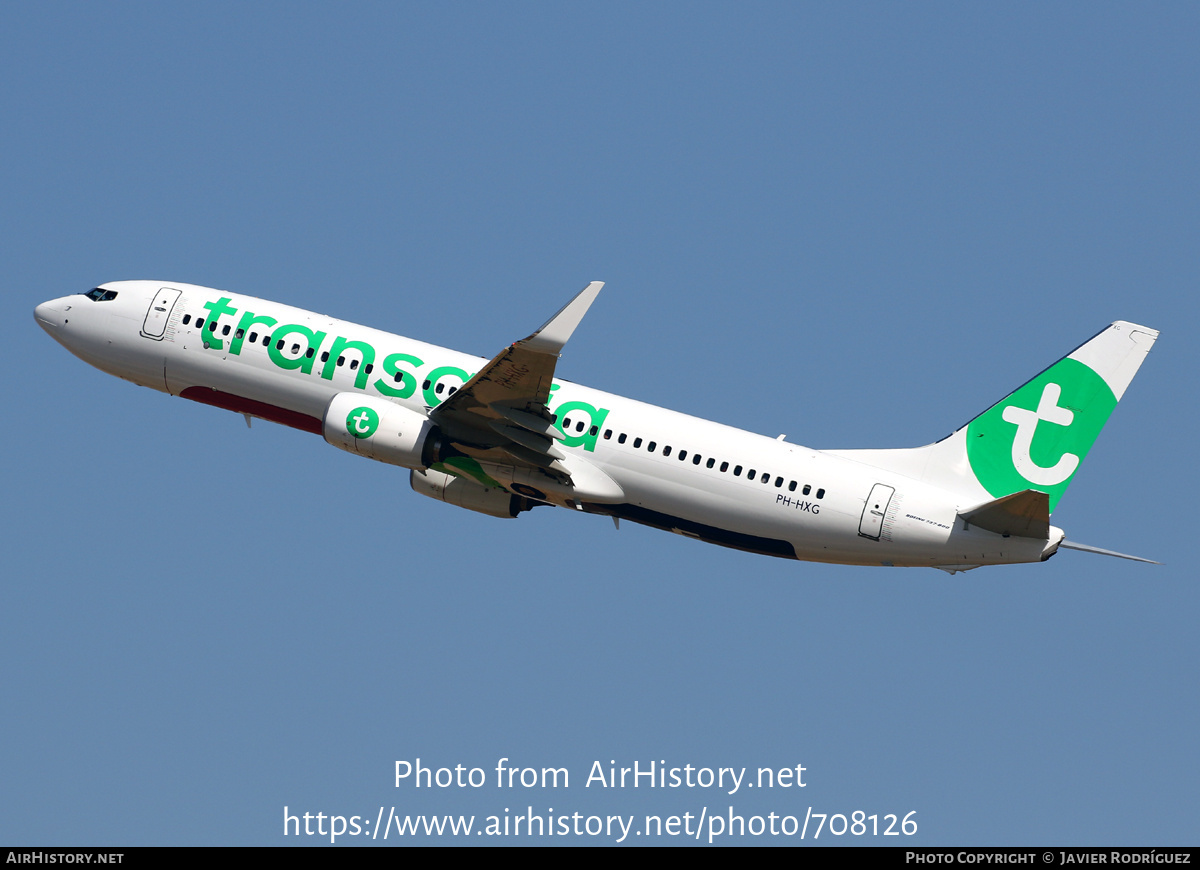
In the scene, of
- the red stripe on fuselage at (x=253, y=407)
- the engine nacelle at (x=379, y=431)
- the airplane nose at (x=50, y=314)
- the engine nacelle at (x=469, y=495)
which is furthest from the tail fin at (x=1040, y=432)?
the airplane nose at (x=50, y=314)

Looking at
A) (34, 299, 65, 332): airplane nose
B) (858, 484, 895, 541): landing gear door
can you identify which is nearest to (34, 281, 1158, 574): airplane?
(858, 484, 895, 541): landing gear door

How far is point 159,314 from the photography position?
1986 inches

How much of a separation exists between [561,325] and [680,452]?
22.1 ft

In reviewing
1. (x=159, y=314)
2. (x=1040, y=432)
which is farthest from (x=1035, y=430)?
(x=159, y=314)

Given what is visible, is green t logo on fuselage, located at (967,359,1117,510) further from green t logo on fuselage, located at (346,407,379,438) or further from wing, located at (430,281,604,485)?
green t logo on fuselage, located at (346,407,379,438)

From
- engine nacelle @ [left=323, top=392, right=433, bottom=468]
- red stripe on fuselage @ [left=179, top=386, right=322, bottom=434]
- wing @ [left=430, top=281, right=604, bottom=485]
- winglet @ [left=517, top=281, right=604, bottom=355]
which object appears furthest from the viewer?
red stripe on fuselage @ [left=179, top=386, right=322, bottom=434]

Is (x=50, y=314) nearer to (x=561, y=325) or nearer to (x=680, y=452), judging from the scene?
(x=561, y=325)

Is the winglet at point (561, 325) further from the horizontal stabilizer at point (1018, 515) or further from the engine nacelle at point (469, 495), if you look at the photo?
the horizontal stabilizer at point (1018, 515)

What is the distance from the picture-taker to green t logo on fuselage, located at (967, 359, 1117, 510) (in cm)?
4431

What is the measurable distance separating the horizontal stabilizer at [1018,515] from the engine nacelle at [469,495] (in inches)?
592

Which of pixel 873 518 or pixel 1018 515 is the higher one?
pixel 873 518

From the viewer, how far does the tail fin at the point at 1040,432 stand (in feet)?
145

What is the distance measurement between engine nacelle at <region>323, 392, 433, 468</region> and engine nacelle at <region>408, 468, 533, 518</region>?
2.75 m
